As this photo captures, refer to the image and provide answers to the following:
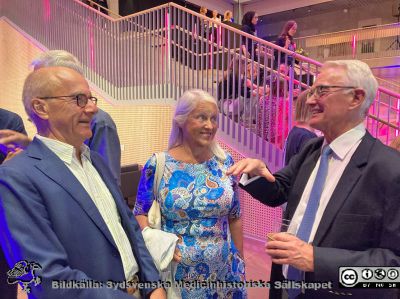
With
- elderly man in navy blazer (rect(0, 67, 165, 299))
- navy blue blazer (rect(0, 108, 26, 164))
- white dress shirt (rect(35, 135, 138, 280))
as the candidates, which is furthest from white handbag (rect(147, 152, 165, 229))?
navy blue blazer (rect(0, 108, 26, 164))

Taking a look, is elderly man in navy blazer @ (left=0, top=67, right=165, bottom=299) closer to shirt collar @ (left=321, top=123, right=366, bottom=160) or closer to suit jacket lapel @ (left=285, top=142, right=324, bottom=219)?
suit jacket lapel @ (left=285, top=142, right=324, bottom=219)

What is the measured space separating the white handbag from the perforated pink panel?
2.92 m

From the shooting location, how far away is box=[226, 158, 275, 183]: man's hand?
1560 millimetres

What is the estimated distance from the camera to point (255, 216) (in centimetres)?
491

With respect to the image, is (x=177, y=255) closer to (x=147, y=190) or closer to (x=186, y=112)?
(x=147, y=190)

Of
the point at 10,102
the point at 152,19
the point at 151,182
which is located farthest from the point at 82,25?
the point at 151,182

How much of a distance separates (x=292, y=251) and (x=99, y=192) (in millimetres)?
784

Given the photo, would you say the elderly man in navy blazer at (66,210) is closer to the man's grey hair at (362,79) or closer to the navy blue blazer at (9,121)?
the navy blue blazer at (9,121)

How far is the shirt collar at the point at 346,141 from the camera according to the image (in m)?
1.38

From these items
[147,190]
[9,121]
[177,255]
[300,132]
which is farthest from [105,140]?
[300,132]

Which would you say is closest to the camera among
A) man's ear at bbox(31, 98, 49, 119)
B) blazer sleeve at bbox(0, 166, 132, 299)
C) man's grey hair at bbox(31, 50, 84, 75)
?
blazer sleeve at bbox(0, 166, 132, 299)

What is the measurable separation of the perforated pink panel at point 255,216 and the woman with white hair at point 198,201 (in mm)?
2599

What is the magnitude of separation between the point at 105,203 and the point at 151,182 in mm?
657

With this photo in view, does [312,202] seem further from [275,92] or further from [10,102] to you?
[10,102]
